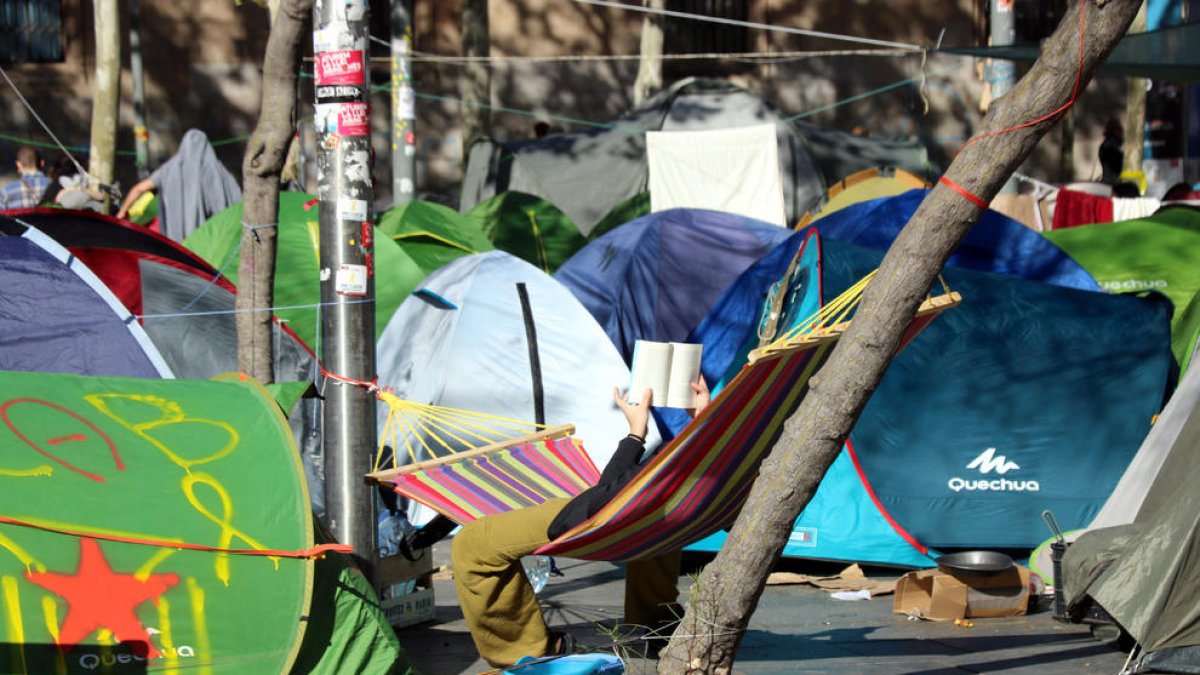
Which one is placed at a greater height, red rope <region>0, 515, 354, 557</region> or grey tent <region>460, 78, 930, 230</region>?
grey tent <region>460, 78, 930, 230</region>

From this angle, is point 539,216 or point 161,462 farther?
point 539,216

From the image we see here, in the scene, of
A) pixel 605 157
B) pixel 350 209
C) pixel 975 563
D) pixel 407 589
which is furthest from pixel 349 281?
pixel 605 157

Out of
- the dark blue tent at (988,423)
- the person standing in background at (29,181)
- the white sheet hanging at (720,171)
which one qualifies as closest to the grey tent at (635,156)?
the white sheet hanging at (720,171)

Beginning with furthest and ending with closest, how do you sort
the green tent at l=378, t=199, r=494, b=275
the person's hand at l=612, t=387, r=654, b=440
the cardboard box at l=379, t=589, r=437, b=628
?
the green tent at l=378, t=199, r=494, b=275 → the cardboard box at l=379, t=589, r=437, b=628 → the person's hand at l=612, t=387, r=654, b=440

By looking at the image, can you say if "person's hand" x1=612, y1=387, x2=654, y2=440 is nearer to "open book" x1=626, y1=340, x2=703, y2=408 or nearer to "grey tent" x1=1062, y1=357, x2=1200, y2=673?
"open book" x1=626, y1=340, x2=703, y2=408

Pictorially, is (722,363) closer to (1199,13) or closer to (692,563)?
(692,563)

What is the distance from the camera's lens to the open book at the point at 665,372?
5.47m

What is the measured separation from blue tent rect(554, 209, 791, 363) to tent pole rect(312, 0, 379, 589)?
13.9 feet

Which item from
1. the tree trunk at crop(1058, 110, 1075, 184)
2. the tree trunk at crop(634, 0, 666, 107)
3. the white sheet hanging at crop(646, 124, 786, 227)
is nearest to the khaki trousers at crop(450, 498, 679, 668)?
the white sheet hanging at crop(646, 124, 786, 227)

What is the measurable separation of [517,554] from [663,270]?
16.6 ft

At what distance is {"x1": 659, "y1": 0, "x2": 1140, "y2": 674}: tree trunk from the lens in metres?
4.36

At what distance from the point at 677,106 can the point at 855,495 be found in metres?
11.5

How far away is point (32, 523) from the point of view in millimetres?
4434

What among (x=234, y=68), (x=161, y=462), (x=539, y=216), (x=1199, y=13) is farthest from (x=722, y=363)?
(x=234, y=68)
